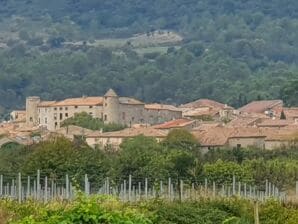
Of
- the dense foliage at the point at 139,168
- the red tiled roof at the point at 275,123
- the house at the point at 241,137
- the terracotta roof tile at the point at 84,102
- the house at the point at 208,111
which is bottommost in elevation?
the dense foliage at the point at 139,168

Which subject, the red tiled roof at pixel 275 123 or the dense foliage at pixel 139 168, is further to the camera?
the red tiled roof at pixel 275 123

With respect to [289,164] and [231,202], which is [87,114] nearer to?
[289,164]

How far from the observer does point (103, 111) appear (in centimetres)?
14825

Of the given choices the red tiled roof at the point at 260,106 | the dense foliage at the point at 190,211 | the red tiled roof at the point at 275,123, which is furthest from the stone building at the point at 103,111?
the dense foliage at the point at 190,211

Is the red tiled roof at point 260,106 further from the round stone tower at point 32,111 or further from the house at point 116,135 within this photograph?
the house at point 116,135

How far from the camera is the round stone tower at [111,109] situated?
14675 centimetres

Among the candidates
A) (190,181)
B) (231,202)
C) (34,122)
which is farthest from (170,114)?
(231,202)

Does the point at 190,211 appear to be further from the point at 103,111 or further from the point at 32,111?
the point at 32,111

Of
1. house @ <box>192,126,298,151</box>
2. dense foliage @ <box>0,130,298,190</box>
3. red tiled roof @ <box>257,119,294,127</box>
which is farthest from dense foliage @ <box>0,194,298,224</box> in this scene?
red tiled roof @ <box>257,119,294,127</box>

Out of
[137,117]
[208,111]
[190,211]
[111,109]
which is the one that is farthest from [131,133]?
[190,211]

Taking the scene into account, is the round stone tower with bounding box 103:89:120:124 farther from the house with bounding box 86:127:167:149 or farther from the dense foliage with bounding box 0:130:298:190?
the dense foliage with bounding box 0:130:298:190

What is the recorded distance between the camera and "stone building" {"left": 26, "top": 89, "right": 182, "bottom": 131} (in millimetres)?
148000

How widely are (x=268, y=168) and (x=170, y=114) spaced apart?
96246 millimetres

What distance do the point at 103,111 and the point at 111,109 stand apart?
0.86m
